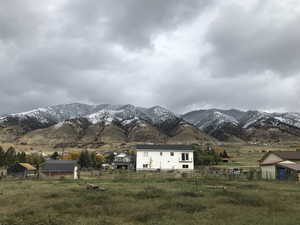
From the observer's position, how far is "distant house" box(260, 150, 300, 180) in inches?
1487

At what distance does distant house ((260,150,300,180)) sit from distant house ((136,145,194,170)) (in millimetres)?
17472

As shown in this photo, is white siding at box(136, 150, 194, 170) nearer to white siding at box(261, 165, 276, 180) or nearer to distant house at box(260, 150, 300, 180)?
distant house at box(260, 150, 300, 180)

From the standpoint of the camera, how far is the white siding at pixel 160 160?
61250 mm

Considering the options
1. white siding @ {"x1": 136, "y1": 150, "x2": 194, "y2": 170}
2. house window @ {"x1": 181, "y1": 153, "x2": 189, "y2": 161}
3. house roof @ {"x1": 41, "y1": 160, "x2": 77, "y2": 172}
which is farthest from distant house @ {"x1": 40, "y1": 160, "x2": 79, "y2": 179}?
house window @ {"x1": 181, "y1": 153, "x2": 189, "y2": 161}

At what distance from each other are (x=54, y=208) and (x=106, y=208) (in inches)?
120

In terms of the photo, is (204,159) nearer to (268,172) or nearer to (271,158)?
(271,158)

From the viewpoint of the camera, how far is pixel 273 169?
42281 mm

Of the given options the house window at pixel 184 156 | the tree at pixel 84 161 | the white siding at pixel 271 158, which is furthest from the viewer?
Answer: the tree at pixel 84 161

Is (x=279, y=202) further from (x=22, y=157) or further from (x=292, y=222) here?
(x=22, y=157)

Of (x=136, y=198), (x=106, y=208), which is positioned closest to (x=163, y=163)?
(x=136, y=198)

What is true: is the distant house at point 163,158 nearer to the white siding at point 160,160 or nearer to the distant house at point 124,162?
the white siding at point 160,160

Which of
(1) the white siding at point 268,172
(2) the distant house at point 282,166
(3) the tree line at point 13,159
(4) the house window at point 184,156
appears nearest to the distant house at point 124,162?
(4) the house window at point 184,156

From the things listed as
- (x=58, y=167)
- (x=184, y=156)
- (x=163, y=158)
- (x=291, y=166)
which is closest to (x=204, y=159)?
(x=184, y=156)

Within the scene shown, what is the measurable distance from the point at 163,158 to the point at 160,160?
0.83 metres
